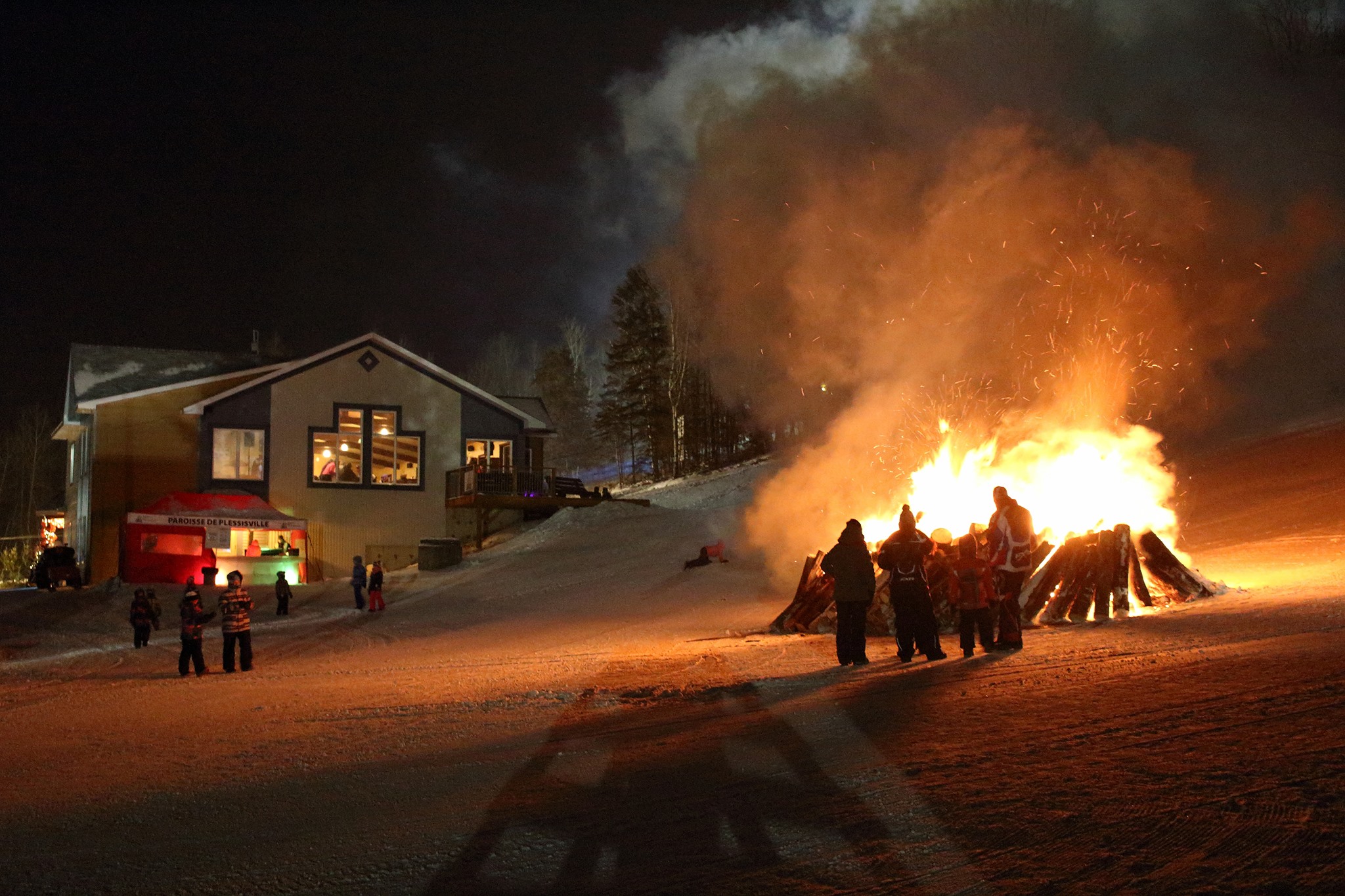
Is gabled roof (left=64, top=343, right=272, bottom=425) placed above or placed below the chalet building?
above

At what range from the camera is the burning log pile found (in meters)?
13.3

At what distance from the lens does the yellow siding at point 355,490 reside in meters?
32.6

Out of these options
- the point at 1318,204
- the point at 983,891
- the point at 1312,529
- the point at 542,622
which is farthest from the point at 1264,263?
the point at 983,891

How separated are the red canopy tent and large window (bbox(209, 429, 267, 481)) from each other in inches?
68.7

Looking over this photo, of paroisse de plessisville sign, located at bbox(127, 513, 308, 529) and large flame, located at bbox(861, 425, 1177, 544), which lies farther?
paroisse de plessisville sign, located at bbox(127, 513, 308, 529)

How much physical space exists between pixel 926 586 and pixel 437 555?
21.5m

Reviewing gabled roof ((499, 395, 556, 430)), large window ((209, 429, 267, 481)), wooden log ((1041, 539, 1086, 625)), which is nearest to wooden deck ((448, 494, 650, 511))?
gabled roof ((499, 395, 556, 430))

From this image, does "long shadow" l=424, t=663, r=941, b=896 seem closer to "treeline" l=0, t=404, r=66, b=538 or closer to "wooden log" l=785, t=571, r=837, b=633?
"wooden log" l=785, t=571, r=837, b=633

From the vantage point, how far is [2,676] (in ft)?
49.9

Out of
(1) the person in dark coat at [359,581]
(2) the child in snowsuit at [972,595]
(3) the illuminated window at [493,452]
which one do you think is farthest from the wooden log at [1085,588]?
(3) the illuminated window at [493,452]

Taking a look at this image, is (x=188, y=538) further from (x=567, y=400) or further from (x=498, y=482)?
(x=567, y=400)

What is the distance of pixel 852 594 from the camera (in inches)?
429

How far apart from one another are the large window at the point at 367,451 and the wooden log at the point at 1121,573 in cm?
A: 2501

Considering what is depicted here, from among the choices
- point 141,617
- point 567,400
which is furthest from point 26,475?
point 141,617
